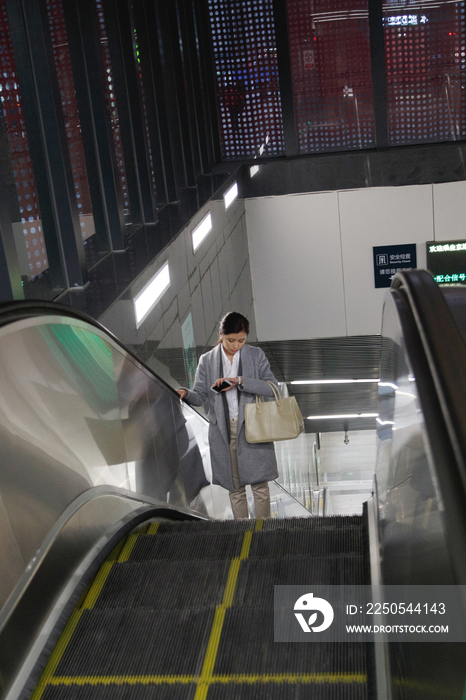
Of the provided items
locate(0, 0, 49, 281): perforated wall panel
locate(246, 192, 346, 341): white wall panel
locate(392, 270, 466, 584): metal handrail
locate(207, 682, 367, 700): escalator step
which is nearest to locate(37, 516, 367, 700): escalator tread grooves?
locate(207, 682, 367, 700): escalator step

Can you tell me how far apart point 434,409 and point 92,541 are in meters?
1.80

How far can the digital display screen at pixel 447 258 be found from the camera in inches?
413

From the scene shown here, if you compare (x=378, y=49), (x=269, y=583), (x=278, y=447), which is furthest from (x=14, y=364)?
(x=378, y=49)

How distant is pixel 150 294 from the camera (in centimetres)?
511

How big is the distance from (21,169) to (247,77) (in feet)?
22.9

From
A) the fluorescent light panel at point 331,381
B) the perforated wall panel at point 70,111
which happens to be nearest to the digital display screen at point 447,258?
the fluorescent light panel at point 331,381

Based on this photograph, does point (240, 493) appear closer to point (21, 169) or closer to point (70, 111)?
point (21, 169)

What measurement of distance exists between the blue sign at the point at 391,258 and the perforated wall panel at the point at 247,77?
227 centimetres

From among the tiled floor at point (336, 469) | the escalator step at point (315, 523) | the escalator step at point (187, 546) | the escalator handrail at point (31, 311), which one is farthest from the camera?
the tiled floor at point (336, 469)

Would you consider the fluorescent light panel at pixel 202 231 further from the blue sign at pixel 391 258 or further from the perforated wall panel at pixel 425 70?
the perforated wall panel at pixel 425 70

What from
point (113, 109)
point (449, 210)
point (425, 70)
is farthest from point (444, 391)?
point (425, 70)

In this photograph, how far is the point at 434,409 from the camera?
1.33m

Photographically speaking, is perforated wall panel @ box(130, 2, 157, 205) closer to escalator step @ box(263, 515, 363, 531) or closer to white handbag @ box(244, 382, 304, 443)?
white handbag @ box(244, 382, 304, 443)

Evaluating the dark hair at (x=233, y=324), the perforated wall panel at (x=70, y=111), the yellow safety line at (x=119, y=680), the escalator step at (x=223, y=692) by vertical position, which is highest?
the perforated wall panel at (x=70, y=111)
